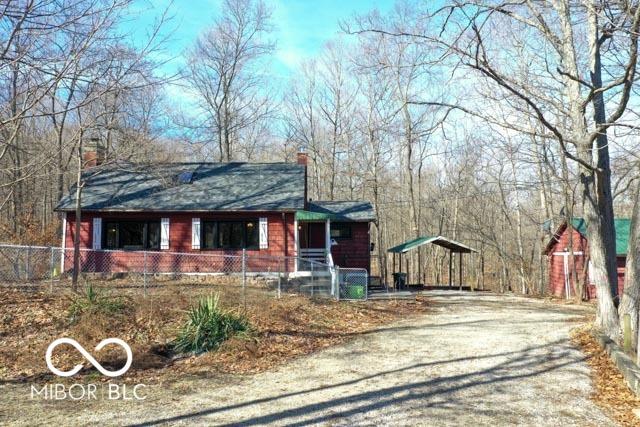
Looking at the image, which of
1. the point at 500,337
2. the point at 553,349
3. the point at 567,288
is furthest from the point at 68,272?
the point at 567,288

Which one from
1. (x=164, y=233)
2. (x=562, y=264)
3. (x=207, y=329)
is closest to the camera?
(x=207, y=329)

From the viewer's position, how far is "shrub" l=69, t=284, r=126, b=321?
1037 centimetres

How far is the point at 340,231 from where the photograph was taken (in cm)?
2564

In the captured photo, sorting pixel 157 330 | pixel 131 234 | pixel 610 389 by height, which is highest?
pixel 131 234

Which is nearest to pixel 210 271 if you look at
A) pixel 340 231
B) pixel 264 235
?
pixel 264 235

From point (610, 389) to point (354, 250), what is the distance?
60.3ft

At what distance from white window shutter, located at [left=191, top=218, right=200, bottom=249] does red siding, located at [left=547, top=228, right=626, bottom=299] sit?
17.1m

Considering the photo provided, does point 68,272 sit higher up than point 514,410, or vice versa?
point 68,272

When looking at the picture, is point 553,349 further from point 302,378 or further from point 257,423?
point 257,423

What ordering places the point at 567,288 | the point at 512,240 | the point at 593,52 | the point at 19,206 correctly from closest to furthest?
the point at 593,52
the point at 567,288
the point at 19,206
the point at 512,240

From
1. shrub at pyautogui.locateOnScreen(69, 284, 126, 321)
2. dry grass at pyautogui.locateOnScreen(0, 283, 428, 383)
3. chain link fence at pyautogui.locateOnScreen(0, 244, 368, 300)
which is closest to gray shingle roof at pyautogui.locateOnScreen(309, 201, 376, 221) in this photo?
chain link fence at pyautogui.locateOnScreen(0, 244, 368, 300)

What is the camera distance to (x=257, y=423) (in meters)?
5.70

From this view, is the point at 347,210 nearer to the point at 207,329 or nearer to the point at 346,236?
the point at 346,236

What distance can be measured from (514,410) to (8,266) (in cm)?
1488
